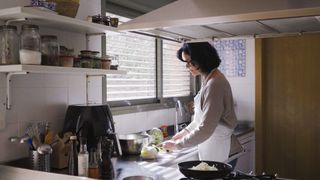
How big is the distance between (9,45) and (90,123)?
2.00 feet

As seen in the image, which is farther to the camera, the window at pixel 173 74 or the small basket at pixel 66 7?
the window at pixel 173 74

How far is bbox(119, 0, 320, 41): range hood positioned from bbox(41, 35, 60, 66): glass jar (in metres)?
0.42

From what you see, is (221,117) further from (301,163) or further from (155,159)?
(301,163)

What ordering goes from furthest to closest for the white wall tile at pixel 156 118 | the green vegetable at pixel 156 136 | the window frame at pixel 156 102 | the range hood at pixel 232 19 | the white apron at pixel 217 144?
the white wall tile at pixel 156 118
the window frame at pixel 156 102
the green vegetable at pixel 156 136
the white apron at pixel 217 144
the range hood at pixel 232 19

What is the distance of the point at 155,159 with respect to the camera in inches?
89.5

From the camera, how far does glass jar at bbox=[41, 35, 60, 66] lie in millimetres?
1792

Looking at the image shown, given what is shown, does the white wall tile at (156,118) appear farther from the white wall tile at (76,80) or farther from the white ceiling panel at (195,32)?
the white ceiling panel at (195,32)

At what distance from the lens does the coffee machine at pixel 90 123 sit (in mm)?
2025

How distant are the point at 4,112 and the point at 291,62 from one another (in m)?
3.00

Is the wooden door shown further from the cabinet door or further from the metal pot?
the metal pot

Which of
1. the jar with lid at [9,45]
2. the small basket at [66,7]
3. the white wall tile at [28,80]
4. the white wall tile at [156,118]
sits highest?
the small basket at [66,7]

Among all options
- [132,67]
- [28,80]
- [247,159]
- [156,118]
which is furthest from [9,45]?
[247,159]

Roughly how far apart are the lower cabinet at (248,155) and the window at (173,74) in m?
0.91

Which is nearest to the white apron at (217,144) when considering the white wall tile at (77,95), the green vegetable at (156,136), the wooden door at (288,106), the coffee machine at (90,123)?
the green vegetable at (156,136)
